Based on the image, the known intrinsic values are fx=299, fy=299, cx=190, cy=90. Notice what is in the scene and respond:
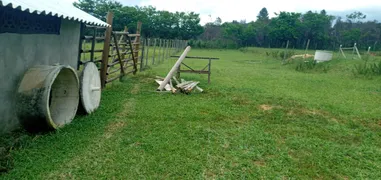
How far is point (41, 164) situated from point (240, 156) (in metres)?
2.40

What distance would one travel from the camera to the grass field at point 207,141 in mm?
3453

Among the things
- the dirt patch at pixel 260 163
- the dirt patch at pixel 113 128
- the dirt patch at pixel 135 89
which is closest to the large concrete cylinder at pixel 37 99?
the dirt patch at pixel 113 128

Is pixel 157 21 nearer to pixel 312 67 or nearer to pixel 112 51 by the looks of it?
pixel 312 67

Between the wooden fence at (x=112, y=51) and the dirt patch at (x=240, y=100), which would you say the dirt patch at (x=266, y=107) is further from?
the wooden fence at (x=112, y=51)

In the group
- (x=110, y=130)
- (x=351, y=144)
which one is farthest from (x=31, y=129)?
(x=351, y=144)

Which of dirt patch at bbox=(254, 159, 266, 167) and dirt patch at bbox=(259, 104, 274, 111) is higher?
dirt patch at bbox=(259, 104, 274, 111)

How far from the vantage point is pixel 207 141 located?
443 centimetres

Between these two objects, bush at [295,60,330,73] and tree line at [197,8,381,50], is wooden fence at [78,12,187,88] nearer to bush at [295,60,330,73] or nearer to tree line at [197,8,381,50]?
bush at [295,60,330,73]

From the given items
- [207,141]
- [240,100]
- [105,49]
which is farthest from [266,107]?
[105,49]

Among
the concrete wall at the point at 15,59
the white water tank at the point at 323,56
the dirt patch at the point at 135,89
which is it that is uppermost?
the white water tank at the point at 323,56

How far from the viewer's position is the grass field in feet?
11.3

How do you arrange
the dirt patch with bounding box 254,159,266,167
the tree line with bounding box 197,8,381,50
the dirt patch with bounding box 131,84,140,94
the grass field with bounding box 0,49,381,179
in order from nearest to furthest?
the grass field with bounding box 0,49,381,179, the dirt patch with bounding box 254,159,266,167, the dirt patch with bounding box 131,84,140,94, the tree line with bounding box 197,8,381,50

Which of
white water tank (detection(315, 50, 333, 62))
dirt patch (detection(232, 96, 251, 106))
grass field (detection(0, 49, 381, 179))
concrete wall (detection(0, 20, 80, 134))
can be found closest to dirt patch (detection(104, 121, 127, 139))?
grass field (detection(0, 49, 381, 179))

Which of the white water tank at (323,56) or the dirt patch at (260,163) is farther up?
the white water tank at (323,56)
